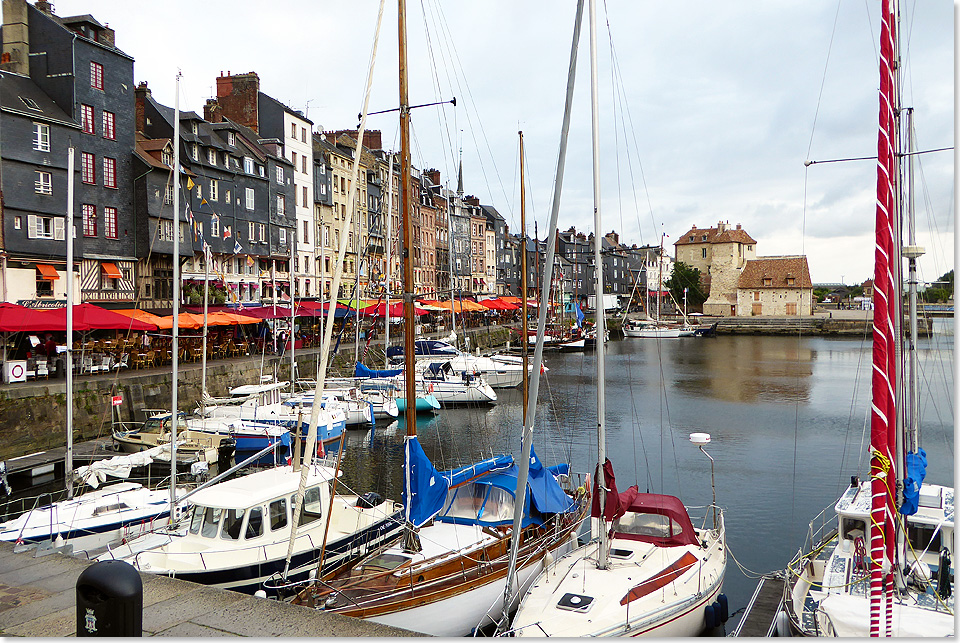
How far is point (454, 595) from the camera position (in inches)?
406

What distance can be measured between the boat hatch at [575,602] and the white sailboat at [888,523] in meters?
3.00

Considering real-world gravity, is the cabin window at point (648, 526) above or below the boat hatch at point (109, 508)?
above

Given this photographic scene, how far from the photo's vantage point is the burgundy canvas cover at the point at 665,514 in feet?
39.0

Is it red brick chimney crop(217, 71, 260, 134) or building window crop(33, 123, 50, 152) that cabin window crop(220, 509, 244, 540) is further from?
red brick chimney crop(217, 71, 260, 134)

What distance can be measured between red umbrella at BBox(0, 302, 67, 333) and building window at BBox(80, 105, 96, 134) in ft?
55.1

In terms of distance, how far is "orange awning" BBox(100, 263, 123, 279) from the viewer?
39.8 metres

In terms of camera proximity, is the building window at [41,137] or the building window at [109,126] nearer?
the building window at [41,137]

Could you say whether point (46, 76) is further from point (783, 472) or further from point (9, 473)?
point (783, 472)

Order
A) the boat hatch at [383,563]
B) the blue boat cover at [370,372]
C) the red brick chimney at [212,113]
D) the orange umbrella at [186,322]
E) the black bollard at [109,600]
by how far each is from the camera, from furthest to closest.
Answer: the red brick chimney at [212,113] < the blue boat cover at [370,372] < the orange umbrella at [186,322] < the boat hatch at [383,563] < the black bollard at [109,600]

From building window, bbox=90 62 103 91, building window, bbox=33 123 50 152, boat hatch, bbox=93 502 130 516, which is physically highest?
building window, bbox=90 62 103 91

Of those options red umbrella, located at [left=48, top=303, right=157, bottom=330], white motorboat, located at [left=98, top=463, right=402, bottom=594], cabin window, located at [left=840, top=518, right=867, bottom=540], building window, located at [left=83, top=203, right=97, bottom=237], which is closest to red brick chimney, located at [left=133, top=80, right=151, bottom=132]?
building window, located at [left=83, top=203, right=97, bottom=237]

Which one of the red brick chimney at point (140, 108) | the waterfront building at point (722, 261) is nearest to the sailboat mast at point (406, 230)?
the red brick chimney at point (140, 108)

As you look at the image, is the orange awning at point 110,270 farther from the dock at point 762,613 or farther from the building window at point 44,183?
the dock at point 762,613

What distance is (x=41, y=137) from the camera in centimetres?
3572
